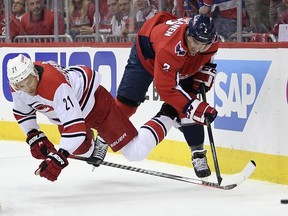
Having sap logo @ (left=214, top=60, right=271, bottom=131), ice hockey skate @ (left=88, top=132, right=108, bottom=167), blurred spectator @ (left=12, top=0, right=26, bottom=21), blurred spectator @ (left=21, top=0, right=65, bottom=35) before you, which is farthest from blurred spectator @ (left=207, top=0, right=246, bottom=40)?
blurred spectator @ (left=12, top=0, right=26, bottom=21)

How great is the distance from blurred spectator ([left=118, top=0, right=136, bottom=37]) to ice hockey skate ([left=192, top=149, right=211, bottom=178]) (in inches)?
73.4

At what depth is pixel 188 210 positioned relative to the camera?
4.44 m

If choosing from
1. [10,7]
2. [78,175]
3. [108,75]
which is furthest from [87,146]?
[10,7]

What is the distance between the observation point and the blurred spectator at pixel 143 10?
6589mm

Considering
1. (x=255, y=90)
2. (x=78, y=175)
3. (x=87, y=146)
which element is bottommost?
(x=78, y=175)

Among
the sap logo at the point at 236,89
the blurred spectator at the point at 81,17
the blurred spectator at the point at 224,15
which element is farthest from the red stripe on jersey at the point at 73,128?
the blurred spectator at the point at 81,17

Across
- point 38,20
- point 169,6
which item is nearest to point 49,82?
point 169,6

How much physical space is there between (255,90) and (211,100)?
1.61 feet

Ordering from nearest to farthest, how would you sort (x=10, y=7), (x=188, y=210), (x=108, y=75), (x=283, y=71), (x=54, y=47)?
(x=188, y=210)
(x=283, y=71)
(x=108, y=75)
(x=54, y=47)
(x=10, y=7)

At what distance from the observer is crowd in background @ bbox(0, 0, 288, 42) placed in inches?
222

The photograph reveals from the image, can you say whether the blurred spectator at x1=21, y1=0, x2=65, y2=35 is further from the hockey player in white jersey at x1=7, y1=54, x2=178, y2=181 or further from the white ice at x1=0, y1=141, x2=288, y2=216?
the hockey player in white jersey at x1=7, y1=54, x2=178, y2=181

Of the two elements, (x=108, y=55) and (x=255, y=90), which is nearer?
(x=255, y=90)

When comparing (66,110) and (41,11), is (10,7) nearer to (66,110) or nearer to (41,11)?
(41,11)

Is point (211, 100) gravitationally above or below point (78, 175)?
above
